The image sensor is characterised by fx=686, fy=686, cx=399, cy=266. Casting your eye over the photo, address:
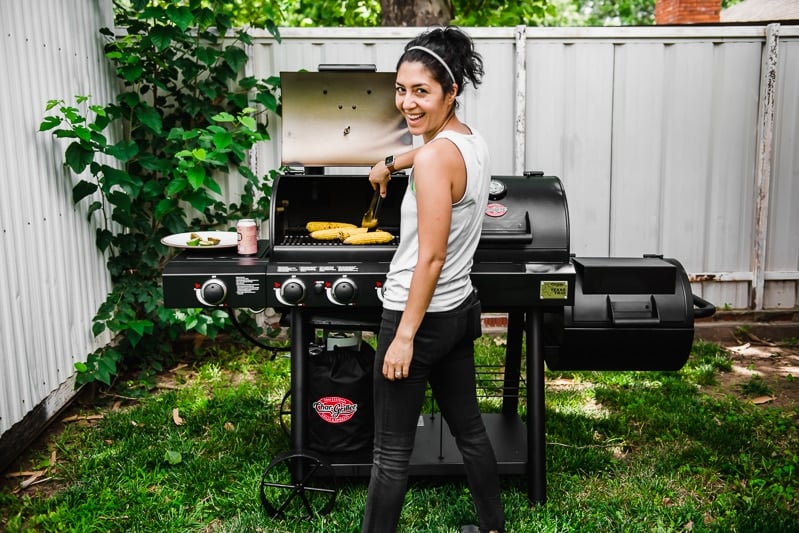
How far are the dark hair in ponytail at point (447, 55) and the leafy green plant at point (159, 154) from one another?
2.21m

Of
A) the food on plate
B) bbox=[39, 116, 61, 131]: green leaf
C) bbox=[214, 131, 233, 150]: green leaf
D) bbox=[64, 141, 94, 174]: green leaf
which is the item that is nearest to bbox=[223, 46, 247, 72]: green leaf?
bbox=[214, 131, 233, 150]: green leaf

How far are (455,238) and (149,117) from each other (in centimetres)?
312

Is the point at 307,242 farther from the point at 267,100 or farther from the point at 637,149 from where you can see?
the point at 637,149

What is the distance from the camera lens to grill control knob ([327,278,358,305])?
2756mm

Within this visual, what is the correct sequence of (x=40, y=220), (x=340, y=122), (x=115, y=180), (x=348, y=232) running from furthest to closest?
(x=115, y=180) < (x=40, y=220) < (x=340, y=122) < (x=348, y=232)

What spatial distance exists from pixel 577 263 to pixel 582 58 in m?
2.82

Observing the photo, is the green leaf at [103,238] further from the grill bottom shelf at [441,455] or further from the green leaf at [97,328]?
the grill bottom shelf at [441,455]

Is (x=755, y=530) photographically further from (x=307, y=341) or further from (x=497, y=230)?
(x=307, y=341)

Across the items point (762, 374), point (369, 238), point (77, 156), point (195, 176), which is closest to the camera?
point (369, 238)

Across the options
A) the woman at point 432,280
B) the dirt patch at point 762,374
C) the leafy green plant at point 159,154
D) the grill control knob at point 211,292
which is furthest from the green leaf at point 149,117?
the dirt patch at point 762,374

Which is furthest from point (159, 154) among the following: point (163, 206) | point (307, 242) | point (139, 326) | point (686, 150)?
point (686, 150)

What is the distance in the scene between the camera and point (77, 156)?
385cm

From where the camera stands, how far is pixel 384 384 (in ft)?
7.62

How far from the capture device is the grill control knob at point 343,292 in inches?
108
